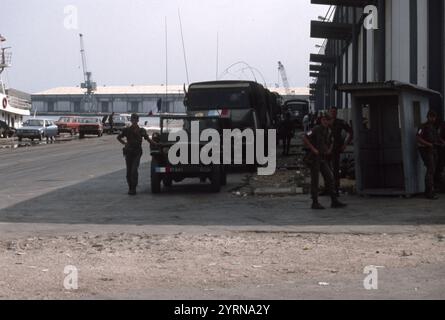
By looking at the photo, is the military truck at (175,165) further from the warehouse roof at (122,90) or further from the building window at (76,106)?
the building window at (76,106)

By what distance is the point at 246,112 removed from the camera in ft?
73.9

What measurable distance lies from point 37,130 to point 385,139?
3607 centimetres

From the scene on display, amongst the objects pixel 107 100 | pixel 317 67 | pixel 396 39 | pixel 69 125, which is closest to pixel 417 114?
pixel 396 39

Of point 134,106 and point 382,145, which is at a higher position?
point 134,106

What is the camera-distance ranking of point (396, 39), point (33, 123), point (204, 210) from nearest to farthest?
1. point (204, 210)
2. point (396, 39)
3. point (33, 123)

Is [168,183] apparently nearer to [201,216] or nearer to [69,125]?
[201,216]

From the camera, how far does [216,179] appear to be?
16.8 meters

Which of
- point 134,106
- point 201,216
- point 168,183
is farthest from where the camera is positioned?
point 134,106

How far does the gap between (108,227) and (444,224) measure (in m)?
5.66

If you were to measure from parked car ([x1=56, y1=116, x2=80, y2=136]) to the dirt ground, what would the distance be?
167 ft

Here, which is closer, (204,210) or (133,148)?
(204,210)

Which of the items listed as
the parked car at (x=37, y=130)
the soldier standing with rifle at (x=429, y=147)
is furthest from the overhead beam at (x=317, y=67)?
the soldier standing with rifle at (x=429, y=147)

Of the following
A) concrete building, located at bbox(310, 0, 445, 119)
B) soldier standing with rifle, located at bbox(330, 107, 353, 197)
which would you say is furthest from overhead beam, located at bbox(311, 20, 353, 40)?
soldier standing with rifle, located at bbox(330, 107, 353, 197)
